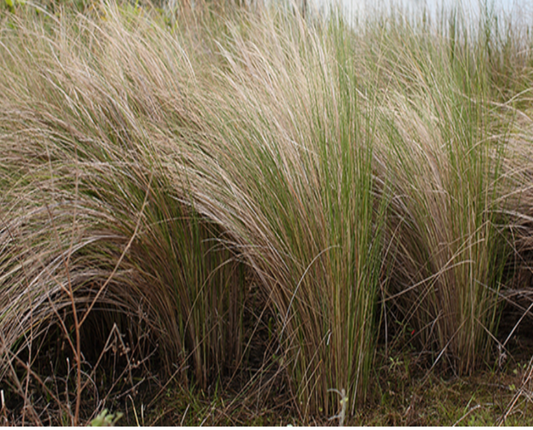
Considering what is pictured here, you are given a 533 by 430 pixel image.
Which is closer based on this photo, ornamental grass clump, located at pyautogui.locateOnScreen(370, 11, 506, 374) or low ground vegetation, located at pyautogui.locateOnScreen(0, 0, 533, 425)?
low ground vegetation, located at pyautogui.locateOnScreen(0, 0, 533, 425)

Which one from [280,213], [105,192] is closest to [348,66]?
[280,213]

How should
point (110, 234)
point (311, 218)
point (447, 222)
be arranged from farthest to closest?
point (447, 222) → point (110, 234) → point (311, 218)

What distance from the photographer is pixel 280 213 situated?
153cm

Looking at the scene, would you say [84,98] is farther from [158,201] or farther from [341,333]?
[341,333]

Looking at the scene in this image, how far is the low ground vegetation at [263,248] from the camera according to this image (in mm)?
1556

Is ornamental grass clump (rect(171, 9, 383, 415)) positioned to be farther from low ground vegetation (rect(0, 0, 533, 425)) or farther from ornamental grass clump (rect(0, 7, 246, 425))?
ornamental grass clump (rect(0, 7, 246, 425))

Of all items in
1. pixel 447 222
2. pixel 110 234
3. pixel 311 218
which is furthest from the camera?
pixel 447 222

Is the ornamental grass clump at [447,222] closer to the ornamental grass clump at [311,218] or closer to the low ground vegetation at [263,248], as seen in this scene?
the low ground vegetation at [263,248]

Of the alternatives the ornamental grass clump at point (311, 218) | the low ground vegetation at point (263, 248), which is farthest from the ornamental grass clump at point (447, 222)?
the ornamental grass clump at point (311, 218)

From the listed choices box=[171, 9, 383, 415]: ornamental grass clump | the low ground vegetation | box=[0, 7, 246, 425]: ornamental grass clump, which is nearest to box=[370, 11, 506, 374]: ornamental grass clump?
the low ground vegetation

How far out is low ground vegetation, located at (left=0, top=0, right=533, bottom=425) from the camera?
1556 millimetres

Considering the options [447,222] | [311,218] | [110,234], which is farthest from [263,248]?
[447,222]

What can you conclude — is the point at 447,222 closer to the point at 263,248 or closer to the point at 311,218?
the point at 311,218

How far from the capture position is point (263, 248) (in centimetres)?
159
